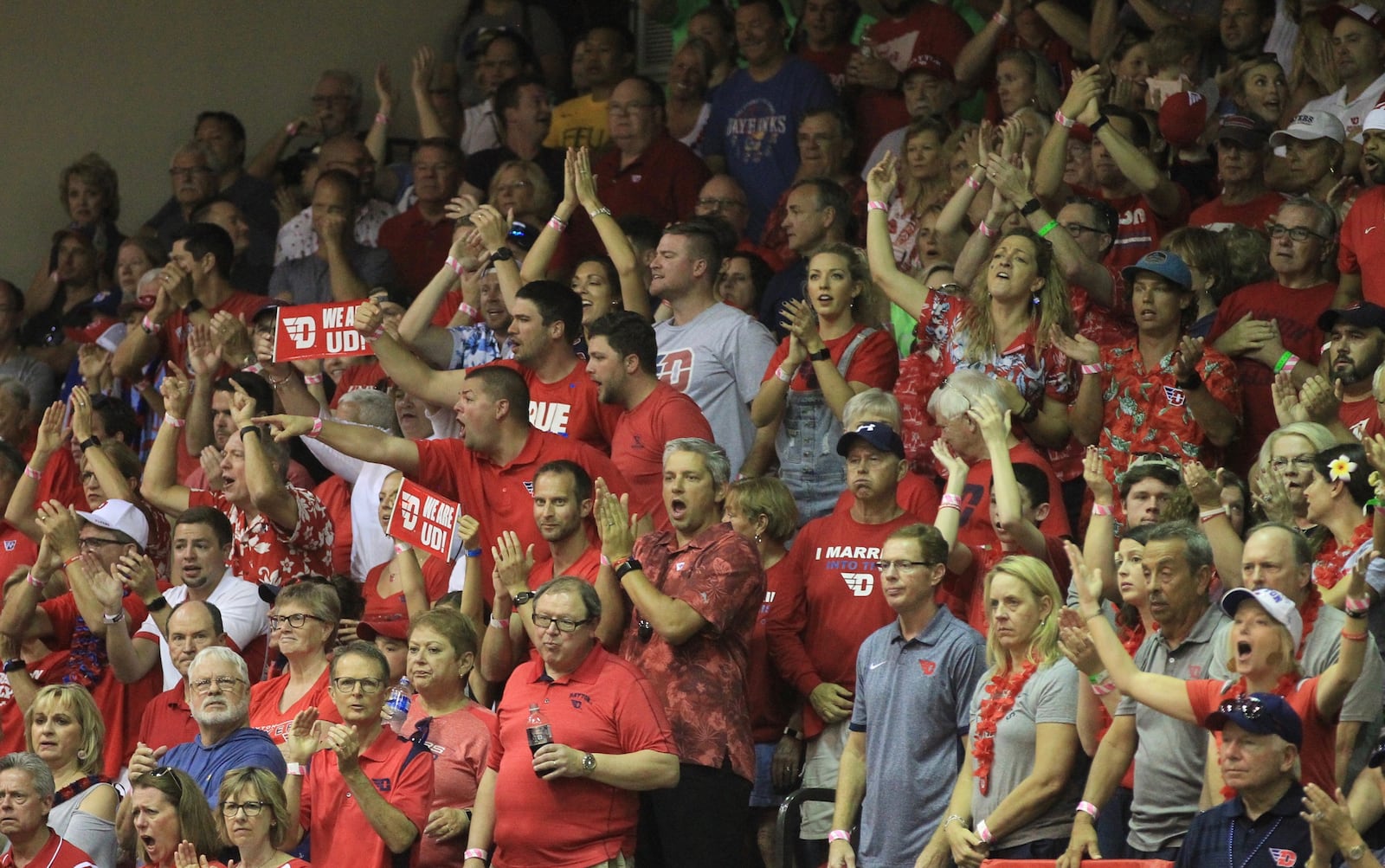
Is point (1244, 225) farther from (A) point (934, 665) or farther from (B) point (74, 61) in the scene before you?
(B) point (74, 61)

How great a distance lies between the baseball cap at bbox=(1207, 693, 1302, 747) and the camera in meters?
5.35

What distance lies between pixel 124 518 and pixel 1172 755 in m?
5.13

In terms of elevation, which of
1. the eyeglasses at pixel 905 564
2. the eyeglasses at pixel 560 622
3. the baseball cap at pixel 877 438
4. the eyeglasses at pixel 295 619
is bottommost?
the eyeglasses at pixel 295 619

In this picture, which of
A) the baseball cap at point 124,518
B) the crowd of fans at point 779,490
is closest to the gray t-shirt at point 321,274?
the crowd of fans at point 779,490

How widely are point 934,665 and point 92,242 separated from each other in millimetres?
7351

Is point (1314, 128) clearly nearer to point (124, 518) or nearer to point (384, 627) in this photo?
point (384, 627)

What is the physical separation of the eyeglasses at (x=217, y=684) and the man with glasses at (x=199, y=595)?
1095mm

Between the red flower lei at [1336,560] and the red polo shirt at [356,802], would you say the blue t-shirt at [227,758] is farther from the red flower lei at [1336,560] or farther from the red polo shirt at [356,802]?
the red flower lei at [1336,560]

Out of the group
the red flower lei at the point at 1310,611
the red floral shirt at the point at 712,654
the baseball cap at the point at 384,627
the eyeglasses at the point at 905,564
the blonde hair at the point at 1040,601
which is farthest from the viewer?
the baseball cap at the point at 384,627

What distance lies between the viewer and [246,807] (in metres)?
6.57

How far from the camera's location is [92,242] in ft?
40.5

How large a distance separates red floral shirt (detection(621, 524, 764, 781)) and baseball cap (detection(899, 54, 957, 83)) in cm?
475

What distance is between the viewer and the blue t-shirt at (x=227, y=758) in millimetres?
6941

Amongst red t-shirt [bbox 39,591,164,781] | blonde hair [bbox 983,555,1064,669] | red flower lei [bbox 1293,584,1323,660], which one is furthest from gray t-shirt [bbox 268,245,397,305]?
red flower lei [bbox 1293,584,1323,660]
